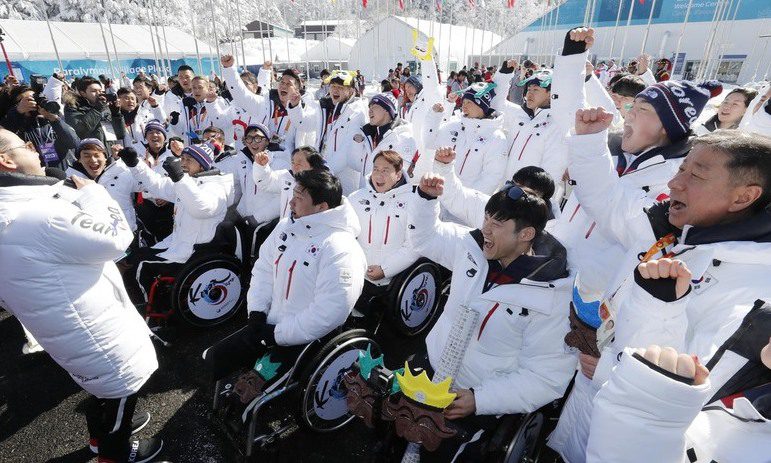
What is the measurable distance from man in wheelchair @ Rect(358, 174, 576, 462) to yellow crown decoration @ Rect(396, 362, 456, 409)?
0.04ft

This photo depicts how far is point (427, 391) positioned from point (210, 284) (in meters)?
2.87

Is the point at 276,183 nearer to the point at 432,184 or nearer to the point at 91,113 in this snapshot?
the point at 432,184

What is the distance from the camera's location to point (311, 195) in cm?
275

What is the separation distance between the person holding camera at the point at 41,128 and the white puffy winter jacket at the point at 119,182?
2.04 m

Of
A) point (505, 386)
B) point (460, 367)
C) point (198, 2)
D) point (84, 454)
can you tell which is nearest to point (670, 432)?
point (505, 386)

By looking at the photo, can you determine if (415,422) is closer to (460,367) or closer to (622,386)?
(460,367)

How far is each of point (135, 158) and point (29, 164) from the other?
6.72 feet

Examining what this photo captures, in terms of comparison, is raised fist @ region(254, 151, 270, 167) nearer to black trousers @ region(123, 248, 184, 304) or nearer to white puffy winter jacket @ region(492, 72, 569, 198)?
black trousers @ region(123, 248, 184, 304)

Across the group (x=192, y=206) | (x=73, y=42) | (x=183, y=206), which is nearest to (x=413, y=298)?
(x=192, y=206)

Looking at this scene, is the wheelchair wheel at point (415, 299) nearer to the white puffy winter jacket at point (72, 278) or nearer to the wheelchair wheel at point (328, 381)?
the wheelchair wheel at point (328, 381)

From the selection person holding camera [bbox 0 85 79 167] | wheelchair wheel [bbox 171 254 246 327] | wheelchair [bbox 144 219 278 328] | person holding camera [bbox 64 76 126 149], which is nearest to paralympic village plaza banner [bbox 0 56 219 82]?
person holding camera [bbox 64 76 126 149]

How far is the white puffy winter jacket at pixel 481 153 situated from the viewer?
4758 mm

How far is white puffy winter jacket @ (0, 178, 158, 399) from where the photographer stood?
1.91m

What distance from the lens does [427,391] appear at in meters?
1.81
